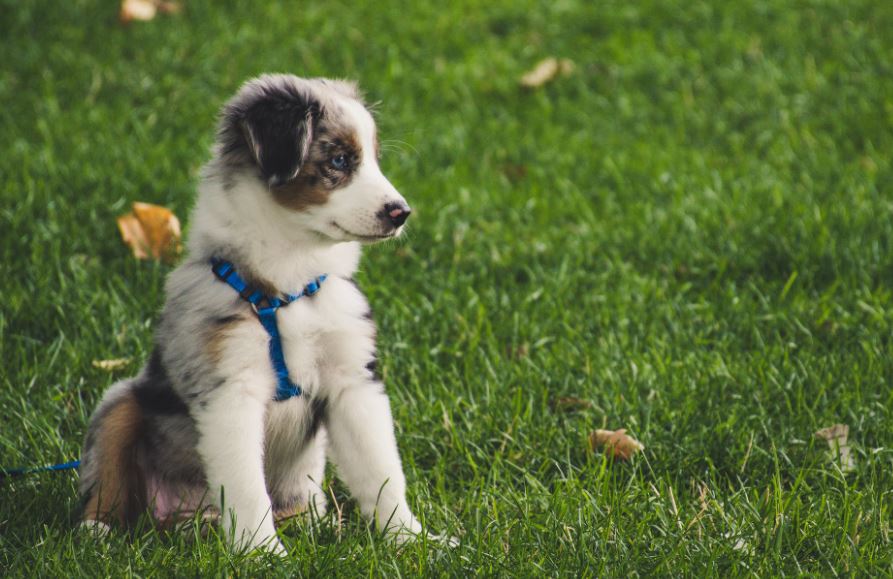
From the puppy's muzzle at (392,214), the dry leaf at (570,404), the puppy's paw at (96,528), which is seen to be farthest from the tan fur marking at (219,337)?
the dry leaf at (570,404)

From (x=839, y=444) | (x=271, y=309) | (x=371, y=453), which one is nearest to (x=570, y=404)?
(x=839, y=444)

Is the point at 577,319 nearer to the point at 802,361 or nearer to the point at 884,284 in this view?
the point at 802,361

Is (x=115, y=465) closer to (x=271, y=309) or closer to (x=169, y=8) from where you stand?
(x=271, y=309)

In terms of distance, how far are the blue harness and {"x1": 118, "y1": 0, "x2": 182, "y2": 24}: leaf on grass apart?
167 inches

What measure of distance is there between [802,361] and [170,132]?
346 centimetres

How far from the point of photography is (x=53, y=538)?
2938 mm

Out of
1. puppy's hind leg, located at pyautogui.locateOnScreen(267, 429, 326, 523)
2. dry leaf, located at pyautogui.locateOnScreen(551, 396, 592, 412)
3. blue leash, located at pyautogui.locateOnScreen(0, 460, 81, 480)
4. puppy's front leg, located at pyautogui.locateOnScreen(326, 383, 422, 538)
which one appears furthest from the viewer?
dry leaf, located at pyautogui.locateOnScreen(551, 396, 592, 412)

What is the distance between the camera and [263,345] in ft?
9.45

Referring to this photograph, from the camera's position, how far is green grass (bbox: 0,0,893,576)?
303 centimetres

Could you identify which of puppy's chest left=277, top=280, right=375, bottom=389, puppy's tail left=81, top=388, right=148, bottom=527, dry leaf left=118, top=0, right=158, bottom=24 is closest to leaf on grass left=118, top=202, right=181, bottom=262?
puppy's tail left=81, top=388, right=148, bottom=527

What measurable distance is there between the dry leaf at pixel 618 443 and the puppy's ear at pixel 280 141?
138 cm

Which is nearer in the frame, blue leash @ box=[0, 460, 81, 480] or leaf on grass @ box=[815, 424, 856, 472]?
blue leash @ box=[0, 460, 81, 480]

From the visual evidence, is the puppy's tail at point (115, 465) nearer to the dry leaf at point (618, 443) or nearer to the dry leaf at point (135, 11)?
the dry leaf at point (618, 443)

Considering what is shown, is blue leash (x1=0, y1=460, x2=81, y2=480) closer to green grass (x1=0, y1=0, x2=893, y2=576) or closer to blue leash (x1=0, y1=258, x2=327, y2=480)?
green grass (x1=0, y1=0, x2=893, y2=576)
